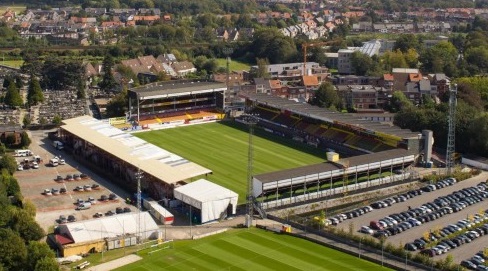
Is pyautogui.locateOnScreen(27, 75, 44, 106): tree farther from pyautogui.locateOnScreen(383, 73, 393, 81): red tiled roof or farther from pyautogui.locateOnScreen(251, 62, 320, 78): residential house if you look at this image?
pyautogui.locateOnScreen(383, 73, 393, 81): red tiled roof

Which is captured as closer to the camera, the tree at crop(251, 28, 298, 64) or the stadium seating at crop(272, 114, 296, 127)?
the stadium seating at crop(272, 114, 296, 127)

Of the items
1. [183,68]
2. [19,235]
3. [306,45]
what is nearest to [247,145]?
[19,235]

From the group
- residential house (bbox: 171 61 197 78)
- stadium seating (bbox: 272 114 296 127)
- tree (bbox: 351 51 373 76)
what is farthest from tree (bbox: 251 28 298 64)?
stadium seating (bbox: 272 114 296 127)

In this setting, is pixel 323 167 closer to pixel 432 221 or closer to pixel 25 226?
pixel 432 221

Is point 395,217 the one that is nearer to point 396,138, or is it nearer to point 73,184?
point 396,138

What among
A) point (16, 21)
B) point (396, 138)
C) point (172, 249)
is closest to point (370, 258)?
point (172, 249)
